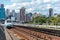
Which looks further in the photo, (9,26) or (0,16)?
(9,26)

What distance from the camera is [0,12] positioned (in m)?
18.3

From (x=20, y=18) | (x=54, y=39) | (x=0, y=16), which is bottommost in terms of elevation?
(x=20, y=18)

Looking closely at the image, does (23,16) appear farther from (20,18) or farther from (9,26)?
(9,26)

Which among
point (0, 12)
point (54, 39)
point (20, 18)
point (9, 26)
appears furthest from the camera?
point (20, 18)

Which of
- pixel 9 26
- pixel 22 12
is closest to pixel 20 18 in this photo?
pixel 22 12

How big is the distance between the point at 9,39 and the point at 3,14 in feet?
6.82

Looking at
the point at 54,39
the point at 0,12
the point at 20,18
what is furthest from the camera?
the point at 20,18

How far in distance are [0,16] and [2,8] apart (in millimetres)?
757

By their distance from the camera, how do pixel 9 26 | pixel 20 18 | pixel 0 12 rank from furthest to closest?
1. pixel 20 18
2. pixel 9 26
3. pixel 0 12

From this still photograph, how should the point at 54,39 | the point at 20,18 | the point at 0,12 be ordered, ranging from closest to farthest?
the point at 0,12, the point at 54,39, the point at 20,18

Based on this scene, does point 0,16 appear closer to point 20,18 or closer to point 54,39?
point 54,39

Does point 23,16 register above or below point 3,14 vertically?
below

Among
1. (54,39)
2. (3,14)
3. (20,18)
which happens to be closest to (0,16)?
(3,14)

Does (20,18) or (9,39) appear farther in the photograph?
(20,18)
